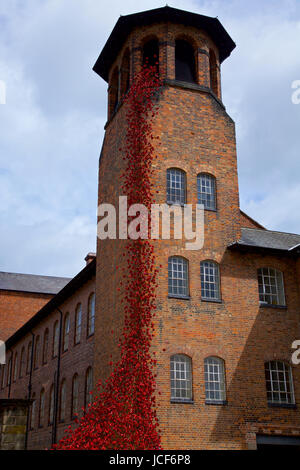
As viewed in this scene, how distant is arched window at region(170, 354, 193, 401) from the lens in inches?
683

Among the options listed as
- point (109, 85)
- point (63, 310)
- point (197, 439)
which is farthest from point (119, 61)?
point (197, 439)

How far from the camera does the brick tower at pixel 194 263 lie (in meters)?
17.5

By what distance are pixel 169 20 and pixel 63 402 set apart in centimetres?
1842

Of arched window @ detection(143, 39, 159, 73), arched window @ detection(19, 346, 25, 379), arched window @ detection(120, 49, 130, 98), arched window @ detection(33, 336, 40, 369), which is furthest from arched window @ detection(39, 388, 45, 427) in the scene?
arched window @ detection(143, 39, 159, 73)

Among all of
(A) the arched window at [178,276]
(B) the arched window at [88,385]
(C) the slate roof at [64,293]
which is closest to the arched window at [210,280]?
(A) the arched window at [178,276]

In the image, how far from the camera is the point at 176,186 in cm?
1997

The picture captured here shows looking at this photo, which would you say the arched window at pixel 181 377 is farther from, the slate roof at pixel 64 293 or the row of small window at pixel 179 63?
the row of small window at pixel 179 63

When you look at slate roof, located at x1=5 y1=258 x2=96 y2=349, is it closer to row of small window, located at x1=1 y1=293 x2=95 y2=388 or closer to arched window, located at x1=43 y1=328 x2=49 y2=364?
row of small window, located at x1=1 y1=293 x2=95 y2=388

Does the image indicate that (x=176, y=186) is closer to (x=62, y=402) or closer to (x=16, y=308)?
(x=62, y=402)

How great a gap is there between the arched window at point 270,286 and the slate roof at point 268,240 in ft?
3.15

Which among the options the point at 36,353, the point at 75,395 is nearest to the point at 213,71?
the point at 75,395

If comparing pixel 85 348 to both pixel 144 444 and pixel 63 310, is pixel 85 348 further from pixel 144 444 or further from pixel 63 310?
pixel 144 444

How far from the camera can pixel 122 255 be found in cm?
1980
